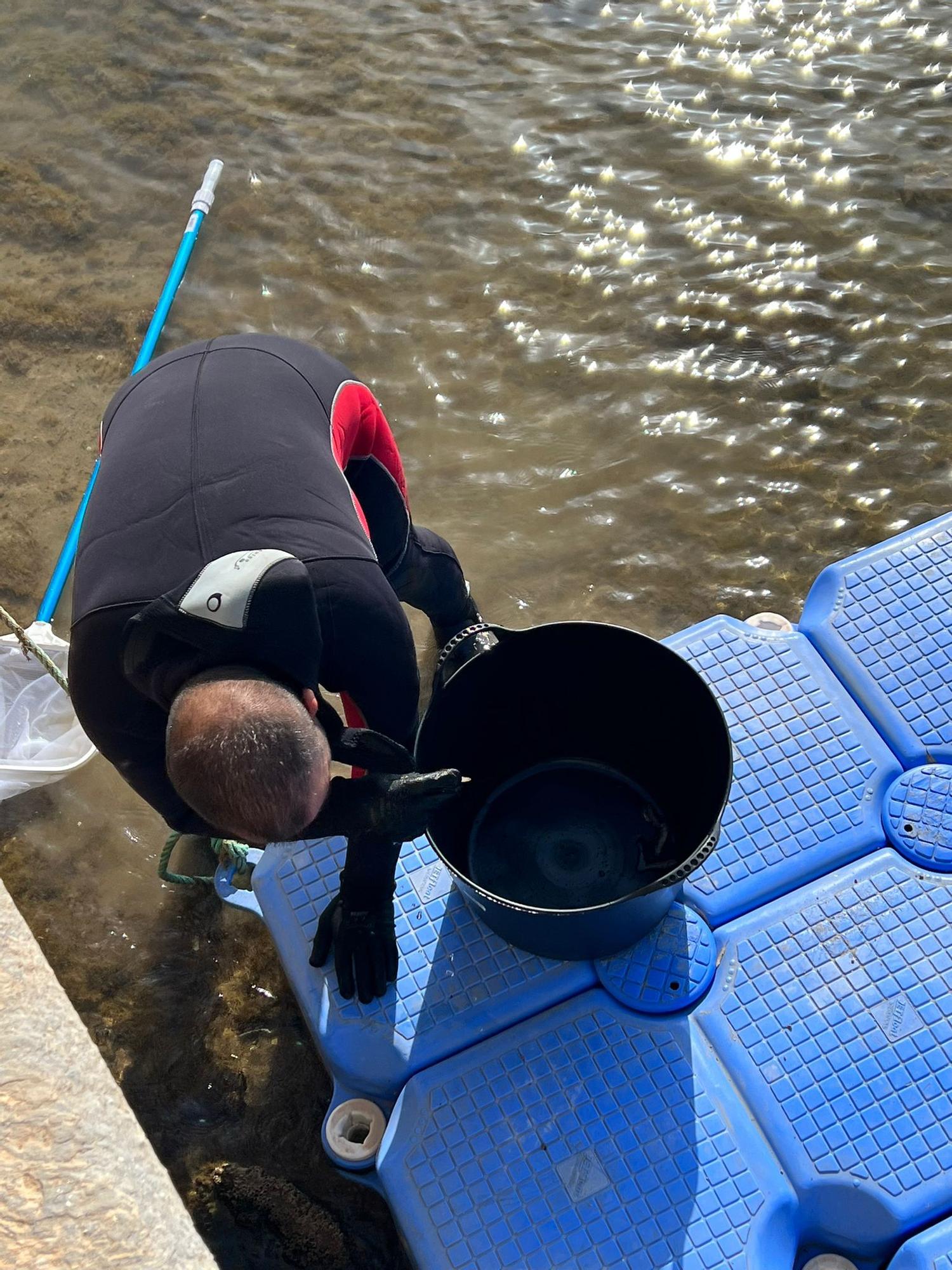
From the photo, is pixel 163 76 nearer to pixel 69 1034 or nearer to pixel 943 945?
pixel 69 1034

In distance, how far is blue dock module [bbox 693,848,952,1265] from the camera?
189cm

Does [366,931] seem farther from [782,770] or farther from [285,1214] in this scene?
[782,770]

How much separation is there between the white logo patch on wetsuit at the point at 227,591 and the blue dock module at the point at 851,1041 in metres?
1.24

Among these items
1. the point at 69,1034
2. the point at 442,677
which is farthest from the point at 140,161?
the point at 69,1034

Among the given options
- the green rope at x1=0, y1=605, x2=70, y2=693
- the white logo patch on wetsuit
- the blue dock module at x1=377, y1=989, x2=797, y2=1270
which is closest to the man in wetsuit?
the white logo patch on wetsuit

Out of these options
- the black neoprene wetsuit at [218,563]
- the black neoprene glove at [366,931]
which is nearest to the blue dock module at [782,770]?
the black neoprene glove at [366,931]

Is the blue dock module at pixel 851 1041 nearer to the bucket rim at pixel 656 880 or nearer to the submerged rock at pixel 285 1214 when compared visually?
the bucket rim at pixel 656 880

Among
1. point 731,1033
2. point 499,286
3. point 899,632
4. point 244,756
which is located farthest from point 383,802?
point 499,286

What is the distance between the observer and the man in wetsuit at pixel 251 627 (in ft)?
5.10

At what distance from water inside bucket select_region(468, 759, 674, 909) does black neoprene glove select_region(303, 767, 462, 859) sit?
0.52 metres

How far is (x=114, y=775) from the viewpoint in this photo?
310 cm

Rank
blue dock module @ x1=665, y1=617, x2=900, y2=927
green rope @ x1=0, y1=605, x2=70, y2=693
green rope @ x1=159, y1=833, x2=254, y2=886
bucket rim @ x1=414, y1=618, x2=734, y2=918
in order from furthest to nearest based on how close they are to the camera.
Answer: green rope @ x1=0, y1=605, x2=70, y2=693, green rope @ x1=159, y1=833, x2=254, y2=886, blue dock module @ x1=665, y1=617, x2=900, y2=927, bucket rim @ x1=414, y1=618, x2=734, y2=918

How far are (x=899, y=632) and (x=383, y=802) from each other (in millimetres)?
1389

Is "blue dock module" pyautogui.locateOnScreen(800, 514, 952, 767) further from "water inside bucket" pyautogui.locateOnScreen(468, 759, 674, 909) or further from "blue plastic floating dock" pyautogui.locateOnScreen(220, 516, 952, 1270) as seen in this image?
"water inside bucket" pyautogui.locateOnScreen(468, 759, 674, 909)
